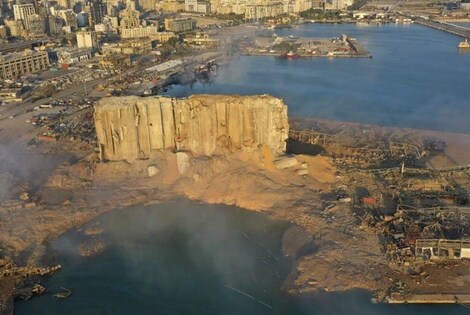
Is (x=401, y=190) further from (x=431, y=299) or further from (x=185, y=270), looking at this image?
(x=185, y=270)

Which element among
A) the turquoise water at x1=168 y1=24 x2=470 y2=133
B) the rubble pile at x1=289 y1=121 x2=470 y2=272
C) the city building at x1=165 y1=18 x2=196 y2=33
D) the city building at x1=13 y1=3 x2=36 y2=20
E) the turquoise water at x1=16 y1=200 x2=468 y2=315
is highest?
the city building at x1=13 y1=3 x2=36 y2=20

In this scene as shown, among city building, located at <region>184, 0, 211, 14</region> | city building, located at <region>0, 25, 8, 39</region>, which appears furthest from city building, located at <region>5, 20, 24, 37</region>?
city building, located at <region>184, 0, 211, 14</region>

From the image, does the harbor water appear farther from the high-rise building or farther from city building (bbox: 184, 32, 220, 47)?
the high-rise building

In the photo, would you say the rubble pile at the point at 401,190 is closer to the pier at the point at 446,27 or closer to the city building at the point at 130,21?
the city building at the point at 130,21

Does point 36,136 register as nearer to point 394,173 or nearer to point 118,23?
point 394,173

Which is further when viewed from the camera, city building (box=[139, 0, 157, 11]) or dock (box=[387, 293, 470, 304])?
city building (box=[139, 0, 157, 11])

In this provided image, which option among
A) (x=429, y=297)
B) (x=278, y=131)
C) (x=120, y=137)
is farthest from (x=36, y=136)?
(x=429, y=297)
